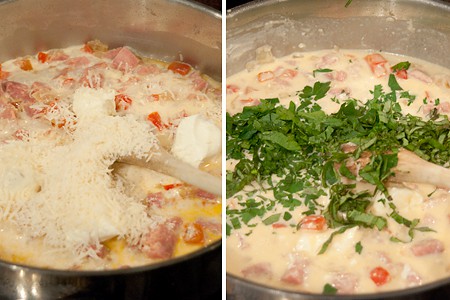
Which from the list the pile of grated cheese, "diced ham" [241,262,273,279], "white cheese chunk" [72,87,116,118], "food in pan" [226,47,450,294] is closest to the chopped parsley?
"food in pan" [226,47,450,294]

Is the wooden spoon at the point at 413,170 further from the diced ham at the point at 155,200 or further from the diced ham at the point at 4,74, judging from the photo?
the diced ham at the point at 4,74

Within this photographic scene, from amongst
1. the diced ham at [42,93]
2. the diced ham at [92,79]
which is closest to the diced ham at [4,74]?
the diced ham at [42,93]

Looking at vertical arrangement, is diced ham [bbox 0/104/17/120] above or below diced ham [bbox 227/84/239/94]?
below

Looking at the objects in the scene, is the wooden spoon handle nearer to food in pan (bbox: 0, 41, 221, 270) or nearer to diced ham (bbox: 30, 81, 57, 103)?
food in pan (bbox: 0, 41, 221, 270)

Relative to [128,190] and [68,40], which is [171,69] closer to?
[68,40]

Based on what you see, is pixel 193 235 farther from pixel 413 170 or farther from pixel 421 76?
pixel 421 76

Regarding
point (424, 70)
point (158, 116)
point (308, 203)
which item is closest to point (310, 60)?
point (424, 70)

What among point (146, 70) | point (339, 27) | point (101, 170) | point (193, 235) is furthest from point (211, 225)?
point (339, 27)
